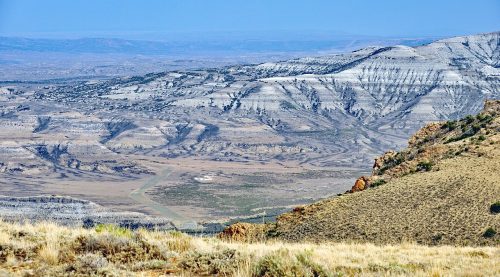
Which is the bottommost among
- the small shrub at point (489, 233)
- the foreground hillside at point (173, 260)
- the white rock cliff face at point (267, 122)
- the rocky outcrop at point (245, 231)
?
the white rock cliff face at point (267, 122)

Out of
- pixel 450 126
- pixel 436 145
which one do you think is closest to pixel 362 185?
pixel 436 145

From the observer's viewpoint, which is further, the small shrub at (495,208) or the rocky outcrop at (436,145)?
the rocky outcrop at (436,145)

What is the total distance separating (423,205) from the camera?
3052cm

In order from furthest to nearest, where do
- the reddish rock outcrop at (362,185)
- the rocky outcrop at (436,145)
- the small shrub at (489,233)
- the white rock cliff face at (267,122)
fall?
1. the white rock cliff face at (267,122)
2. the rocky outcrop at (436,145)
3. the reddish rock outcrop at (362,185)
4. the small shrub at (489,233)

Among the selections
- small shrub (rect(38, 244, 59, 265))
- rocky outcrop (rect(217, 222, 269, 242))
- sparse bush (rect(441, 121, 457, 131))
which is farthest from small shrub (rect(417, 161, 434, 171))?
small shrub (rect(38, 244, 59, 265))

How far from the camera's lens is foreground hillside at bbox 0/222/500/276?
11.5 metres

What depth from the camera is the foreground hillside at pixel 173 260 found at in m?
11.5

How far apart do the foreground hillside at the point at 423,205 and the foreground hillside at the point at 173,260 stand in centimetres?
1211

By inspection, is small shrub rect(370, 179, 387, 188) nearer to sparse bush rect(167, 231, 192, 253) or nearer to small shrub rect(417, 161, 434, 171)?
small shrub rect(417, 161, 434, 171)

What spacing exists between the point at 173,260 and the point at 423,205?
19.8 metres

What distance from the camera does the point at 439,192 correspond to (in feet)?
104

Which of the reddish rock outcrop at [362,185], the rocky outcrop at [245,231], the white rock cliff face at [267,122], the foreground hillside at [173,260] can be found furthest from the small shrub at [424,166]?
the white rock cliff face at [267,122]

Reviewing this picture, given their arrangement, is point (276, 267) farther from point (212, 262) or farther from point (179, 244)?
point (179, 244)

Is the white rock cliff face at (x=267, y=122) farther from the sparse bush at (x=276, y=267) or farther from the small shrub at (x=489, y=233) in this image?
the sparse bush at (x=276, y=267)
